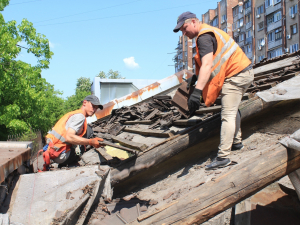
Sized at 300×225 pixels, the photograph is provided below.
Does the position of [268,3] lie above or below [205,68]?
above

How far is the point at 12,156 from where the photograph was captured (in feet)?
11.0

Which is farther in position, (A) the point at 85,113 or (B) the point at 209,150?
(A) the point at 85,113

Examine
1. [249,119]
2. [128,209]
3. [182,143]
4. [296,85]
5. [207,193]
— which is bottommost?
[128,209]

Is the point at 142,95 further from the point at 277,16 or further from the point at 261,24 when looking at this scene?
the point at 261,24

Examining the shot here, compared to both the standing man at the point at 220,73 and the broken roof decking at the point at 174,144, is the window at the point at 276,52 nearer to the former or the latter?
the broken roof decking at the point at 174,144

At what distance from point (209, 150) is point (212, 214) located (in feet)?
5.93

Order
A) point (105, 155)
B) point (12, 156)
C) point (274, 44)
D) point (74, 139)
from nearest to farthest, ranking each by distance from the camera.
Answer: point (12, 156), point (74, 139), point (105, 155), point (274, 44)

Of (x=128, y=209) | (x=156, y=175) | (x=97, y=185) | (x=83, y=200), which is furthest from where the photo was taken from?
(x=156, y=175)

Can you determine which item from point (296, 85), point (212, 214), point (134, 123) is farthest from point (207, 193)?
point (134, 123)

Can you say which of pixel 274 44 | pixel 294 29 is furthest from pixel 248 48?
pixel 294 29

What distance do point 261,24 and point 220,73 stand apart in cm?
4307

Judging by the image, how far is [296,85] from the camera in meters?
3.98

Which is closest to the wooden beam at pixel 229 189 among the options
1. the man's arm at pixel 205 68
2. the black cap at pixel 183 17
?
the man's arm at pixel 205 68

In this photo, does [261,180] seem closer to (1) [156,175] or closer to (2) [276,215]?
(2) [276,215]
